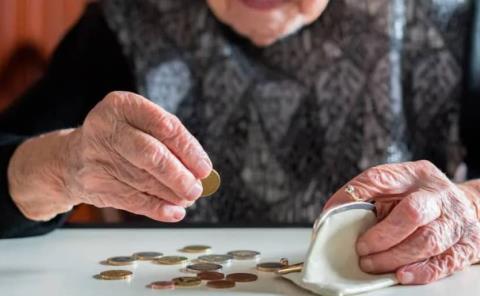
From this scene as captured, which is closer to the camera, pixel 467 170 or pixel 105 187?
pixel 105 187

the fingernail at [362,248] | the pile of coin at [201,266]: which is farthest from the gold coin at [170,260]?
the fingernail at [362,248]

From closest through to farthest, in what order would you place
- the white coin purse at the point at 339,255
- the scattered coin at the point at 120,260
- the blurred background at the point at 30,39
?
the white coin purse at the point at 339,255 → the scattered coin at the point at 120,260 → the blurred background at the point at 30,39

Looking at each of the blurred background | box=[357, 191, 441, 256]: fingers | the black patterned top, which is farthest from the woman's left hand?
the blurred background

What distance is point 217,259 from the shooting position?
0.86m

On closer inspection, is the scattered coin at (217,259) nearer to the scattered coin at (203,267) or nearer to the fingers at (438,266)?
the scattered coin at (203,267)

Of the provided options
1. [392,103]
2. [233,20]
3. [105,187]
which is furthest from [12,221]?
[392,103]

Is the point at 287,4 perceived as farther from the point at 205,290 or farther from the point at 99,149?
the point at 205,290

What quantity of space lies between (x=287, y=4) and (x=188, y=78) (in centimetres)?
23

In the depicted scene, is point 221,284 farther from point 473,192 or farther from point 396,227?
point 473,192

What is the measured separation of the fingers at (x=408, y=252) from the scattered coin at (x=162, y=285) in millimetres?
188

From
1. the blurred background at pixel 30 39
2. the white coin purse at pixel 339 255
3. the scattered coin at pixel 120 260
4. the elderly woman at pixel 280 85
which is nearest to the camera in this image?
the white coin purse at pixel 339 255

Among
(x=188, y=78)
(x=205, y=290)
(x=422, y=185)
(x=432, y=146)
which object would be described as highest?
(x=188, y=78)

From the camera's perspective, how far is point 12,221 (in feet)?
3.41

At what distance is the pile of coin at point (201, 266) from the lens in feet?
2.45
